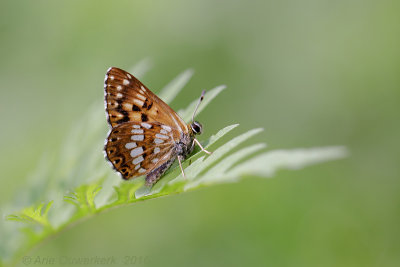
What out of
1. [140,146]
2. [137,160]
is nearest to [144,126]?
[140,146]

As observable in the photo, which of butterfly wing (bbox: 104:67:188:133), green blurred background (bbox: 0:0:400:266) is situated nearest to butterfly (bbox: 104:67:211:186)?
butterfly wing (bbox: 104:67:188:133)

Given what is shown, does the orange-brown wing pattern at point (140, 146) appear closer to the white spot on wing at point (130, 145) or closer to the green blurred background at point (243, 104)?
the white spot on wing at point (130, 145)

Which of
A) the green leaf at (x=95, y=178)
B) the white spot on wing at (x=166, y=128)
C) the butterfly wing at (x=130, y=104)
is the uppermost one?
the butterfly wing at (x=130, y=104)

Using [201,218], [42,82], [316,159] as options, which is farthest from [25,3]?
[316,159]

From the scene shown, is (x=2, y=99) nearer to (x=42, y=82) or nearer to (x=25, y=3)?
(x=42, y=82)

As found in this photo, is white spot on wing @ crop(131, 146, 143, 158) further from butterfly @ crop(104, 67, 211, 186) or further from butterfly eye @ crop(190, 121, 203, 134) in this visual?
butterfly eye @ crop(190, 121, 203, 134)

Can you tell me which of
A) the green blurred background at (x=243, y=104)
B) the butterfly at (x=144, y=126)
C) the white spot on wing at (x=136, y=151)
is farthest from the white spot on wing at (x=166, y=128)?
the green blurred background at (x=243, y=104)

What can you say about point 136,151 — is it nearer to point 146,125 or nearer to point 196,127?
point 146,125
